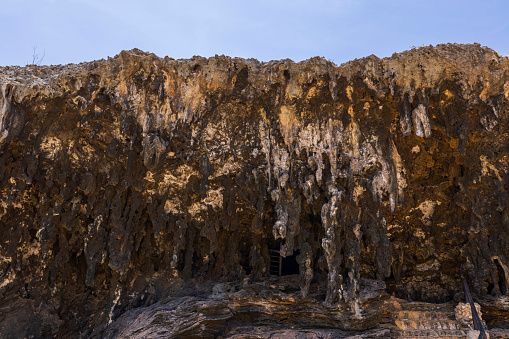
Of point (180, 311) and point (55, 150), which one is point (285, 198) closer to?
point (180, 311)

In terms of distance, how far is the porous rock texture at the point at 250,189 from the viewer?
11.0 m

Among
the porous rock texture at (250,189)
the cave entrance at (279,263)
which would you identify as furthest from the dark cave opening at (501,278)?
the cave entrance at (279,263)

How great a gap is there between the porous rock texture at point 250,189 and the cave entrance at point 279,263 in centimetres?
111

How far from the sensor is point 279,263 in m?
14.3

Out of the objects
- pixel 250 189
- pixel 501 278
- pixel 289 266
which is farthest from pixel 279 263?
pixel 501 278

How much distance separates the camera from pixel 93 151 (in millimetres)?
12352

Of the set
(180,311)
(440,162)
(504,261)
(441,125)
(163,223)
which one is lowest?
(180,311)

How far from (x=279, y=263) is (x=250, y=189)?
3.42 meters

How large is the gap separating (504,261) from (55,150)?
12364mm

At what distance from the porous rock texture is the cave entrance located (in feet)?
3.63

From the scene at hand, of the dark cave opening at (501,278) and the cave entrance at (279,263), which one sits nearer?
the dark cave opening at (501,278)

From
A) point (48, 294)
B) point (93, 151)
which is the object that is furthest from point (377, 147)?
point (48, 294)

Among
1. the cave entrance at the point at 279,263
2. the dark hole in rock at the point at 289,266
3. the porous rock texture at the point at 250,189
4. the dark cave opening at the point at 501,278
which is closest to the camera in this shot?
the porous rock texture at the point at 250,189

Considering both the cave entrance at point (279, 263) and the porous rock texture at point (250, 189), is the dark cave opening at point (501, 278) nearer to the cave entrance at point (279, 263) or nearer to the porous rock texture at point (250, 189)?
the porous rock texture at point (250, 189)
